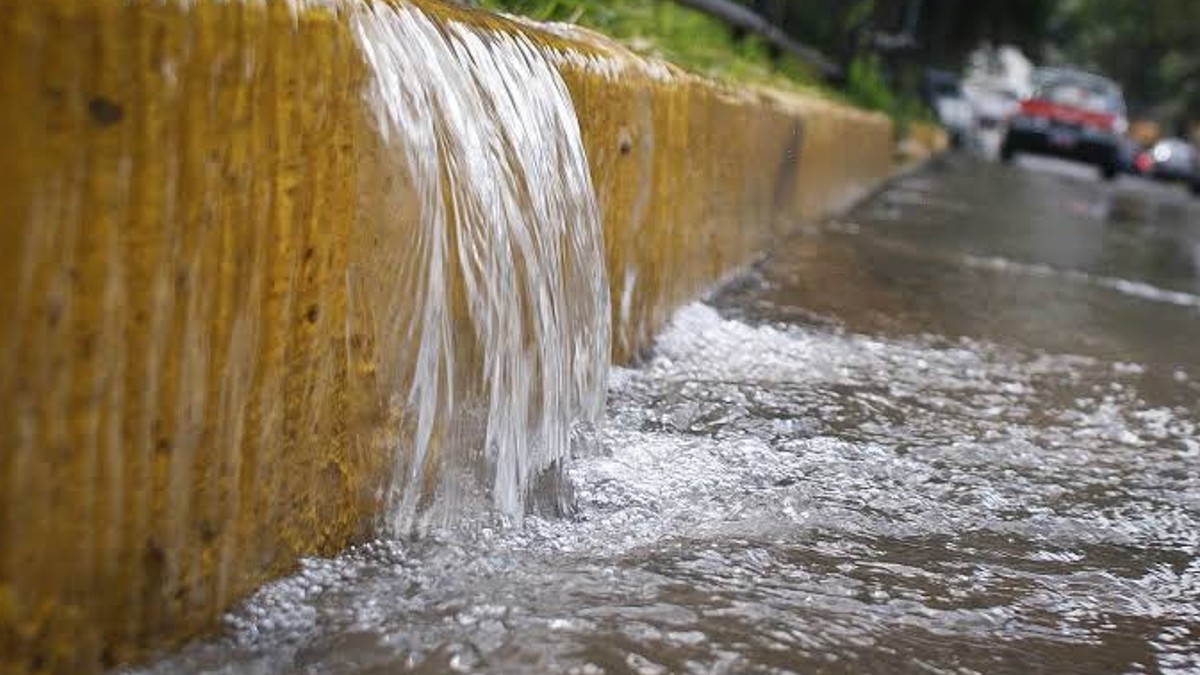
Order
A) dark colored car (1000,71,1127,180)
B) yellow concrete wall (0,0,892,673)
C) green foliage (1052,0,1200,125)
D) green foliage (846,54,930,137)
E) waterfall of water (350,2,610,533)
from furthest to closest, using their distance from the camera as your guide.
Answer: green foliage (1052,0,1200,125) → dark colored car (1000,71,1127,180) → green foliage (846,54,930,137) → waterfall of water (350,2,610,533) → yellow concrete wall (0,0,892,673)

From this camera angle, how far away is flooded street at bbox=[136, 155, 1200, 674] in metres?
2.19

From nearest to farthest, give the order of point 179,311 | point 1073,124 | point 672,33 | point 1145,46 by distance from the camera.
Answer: point 179,311 → point 672,33 → point 1073,124 → point 1145,46

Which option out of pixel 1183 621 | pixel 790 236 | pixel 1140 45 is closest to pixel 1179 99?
pixel 1140 45

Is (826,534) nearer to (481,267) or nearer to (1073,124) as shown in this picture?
(481,267)

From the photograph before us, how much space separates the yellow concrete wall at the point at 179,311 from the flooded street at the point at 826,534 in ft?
0.51

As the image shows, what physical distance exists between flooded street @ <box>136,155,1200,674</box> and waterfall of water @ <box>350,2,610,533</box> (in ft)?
0.39

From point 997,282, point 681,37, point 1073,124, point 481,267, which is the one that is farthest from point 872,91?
point 481,267

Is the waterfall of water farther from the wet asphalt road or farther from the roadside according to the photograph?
the wet asphalt road

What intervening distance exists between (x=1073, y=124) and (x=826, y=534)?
2580 centimetres

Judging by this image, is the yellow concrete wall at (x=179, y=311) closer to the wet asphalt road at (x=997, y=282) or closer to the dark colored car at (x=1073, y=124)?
the wet asphalt road at (x=997, y=282)

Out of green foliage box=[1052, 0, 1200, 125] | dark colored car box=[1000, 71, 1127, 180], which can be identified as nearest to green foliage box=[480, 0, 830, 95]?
dark colored car box=[1000, 71, 1127, 180]

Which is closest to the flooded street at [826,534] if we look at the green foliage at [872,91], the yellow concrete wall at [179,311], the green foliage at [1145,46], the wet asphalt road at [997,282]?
the wet asphalt road at [997,282]

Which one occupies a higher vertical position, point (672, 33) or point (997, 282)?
point (672, 33)

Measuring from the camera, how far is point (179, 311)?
190 cm
